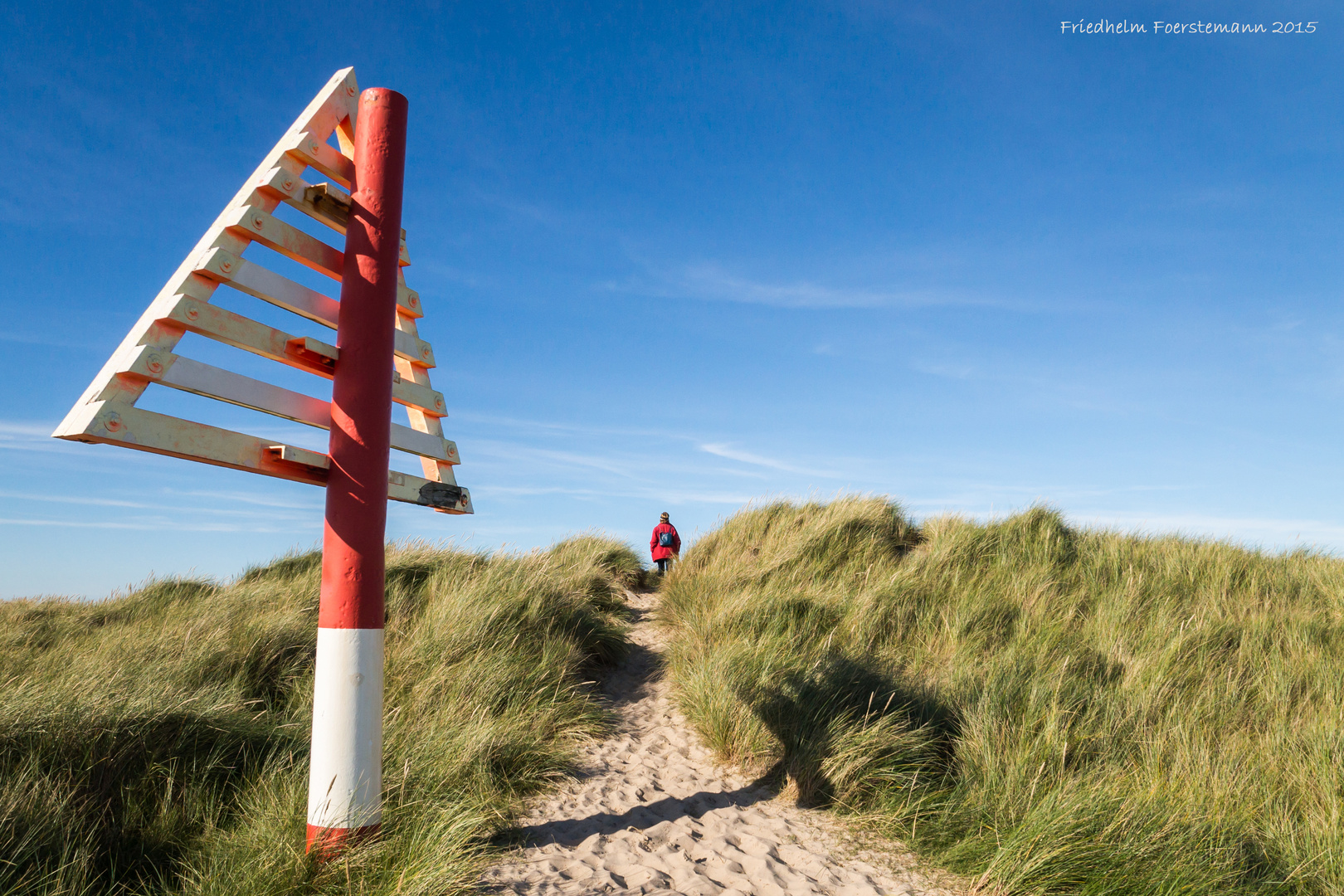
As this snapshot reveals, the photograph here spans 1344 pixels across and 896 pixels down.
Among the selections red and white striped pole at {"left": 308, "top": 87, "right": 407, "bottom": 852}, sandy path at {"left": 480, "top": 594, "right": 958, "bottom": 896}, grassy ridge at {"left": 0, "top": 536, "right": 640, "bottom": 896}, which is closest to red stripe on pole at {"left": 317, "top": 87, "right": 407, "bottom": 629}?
red and white striped pole at {"left": 308, "top": 87, "right": 407, "bottom": 852}

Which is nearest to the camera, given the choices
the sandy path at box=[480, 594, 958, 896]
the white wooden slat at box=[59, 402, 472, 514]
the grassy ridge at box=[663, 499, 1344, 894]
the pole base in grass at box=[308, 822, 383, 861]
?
the white wooden slat at box=[59, 402, 472, 514]

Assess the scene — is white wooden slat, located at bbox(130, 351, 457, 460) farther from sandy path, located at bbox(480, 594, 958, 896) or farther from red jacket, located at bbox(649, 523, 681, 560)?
red jacket, located at bbox(649, 523, 681, 560)

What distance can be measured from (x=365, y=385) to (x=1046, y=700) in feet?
18.5

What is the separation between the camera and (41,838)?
3592 millimetres

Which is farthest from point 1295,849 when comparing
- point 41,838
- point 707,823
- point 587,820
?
point 41,838

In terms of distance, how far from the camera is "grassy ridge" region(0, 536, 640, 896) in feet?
11.9

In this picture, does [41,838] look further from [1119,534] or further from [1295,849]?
[1119,534]

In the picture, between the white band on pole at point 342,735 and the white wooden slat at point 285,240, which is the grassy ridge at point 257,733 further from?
the white wooden slat at point 285,240

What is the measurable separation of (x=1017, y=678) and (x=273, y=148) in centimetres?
662

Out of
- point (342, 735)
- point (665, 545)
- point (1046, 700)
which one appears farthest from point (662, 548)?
point (342, 735)

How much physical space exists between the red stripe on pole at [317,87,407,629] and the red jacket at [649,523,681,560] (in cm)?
1008

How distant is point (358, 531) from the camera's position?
364 centimetres

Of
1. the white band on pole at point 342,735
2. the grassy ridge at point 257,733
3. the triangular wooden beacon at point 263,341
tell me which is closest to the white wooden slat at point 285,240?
the triangular wooden beacon at point 263,341

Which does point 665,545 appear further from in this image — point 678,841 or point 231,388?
point 231,388
